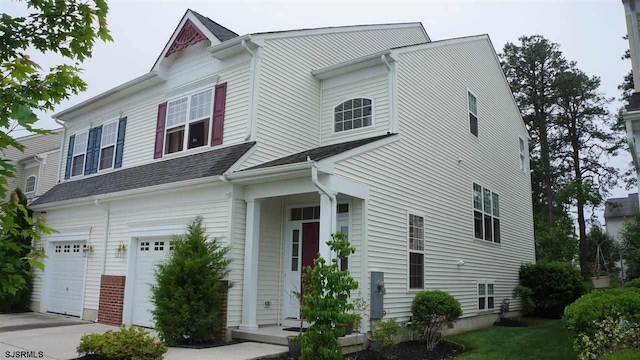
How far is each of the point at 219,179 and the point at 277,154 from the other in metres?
2.01

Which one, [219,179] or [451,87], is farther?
[451,87]

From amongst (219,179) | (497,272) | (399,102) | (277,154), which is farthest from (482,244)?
(219,179)

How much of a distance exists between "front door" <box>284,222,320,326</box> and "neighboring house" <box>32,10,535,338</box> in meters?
0.03

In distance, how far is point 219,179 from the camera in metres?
9.93

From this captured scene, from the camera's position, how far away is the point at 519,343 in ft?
36.1

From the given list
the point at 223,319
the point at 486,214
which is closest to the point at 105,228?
the point at 223,319

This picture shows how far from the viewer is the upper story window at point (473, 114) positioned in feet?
50.7

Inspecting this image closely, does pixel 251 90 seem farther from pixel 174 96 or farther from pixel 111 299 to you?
pixel 111 299

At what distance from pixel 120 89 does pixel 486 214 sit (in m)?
11.6

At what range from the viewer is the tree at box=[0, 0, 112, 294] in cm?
301

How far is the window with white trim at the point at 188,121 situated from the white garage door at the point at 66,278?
4.23 m

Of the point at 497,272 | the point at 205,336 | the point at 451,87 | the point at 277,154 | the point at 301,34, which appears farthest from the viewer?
the point at 497,272

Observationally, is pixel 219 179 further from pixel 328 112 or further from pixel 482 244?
pixel 482 244

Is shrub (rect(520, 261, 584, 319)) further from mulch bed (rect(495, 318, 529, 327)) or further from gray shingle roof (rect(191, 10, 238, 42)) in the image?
gray shingle roof (rect(191, 10, 238, 42))
